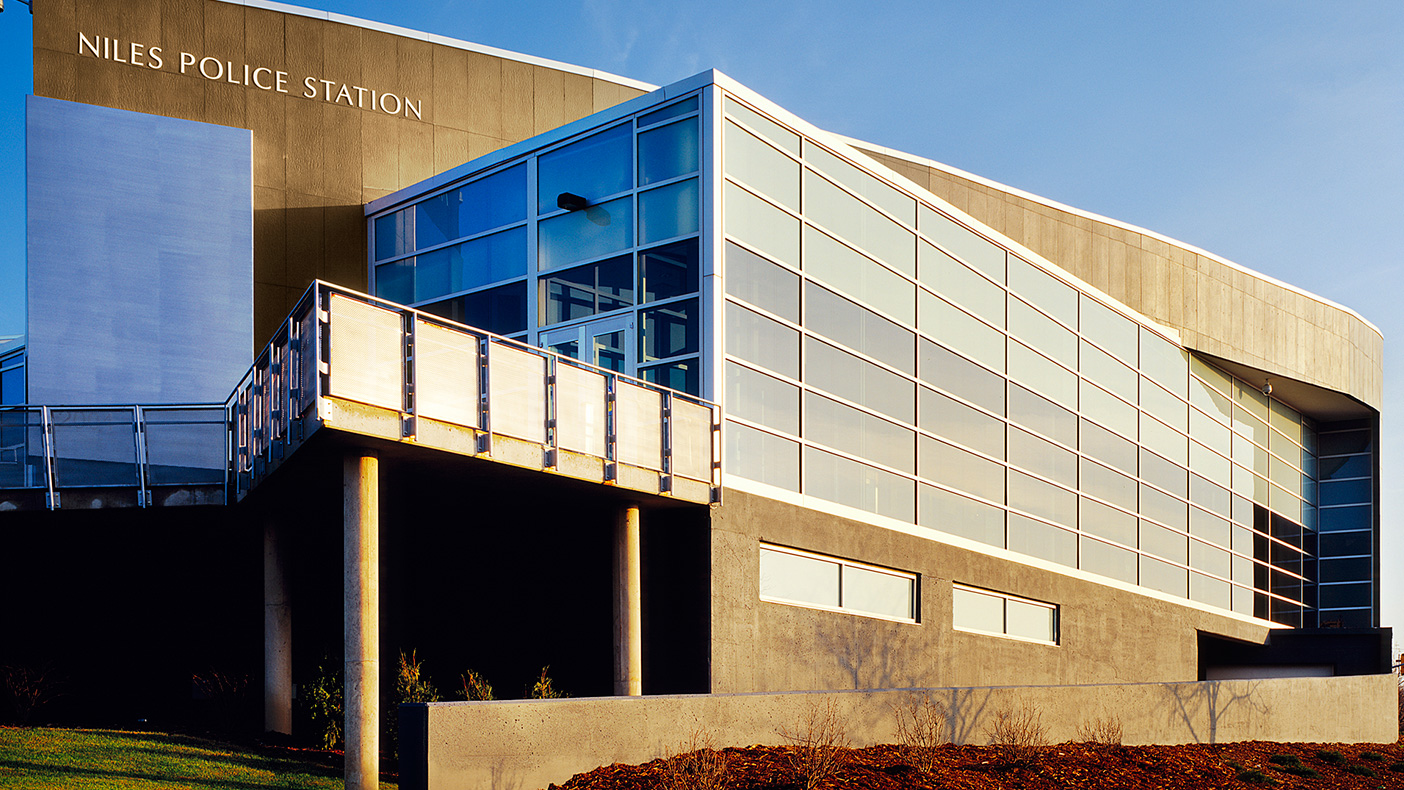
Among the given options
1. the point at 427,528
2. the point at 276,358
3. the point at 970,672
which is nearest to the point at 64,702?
the point at 427,528

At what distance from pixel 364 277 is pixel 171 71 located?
5006 millimetres

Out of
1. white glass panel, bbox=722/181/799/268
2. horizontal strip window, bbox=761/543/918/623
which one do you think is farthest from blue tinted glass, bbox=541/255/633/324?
horizontal strip window, bbox=761/543/918/623

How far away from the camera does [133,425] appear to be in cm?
1767

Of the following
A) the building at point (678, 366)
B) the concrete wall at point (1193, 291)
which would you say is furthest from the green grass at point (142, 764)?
the concrete wall at point (1193, 291)

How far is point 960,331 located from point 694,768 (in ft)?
46.4

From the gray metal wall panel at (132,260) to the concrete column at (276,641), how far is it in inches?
230

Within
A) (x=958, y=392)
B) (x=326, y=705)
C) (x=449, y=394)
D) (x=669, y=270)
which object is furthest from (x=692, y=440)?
(x=958, y=392)

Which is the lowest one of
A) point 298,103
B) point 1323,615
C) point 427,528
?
point 1323,615

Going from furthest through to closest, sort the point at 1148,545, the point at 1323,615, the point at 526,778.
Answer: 1. the point at 1323,615
2. the point at 1148,545
3. the point at 526,778

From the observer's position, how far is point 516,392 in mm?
14703

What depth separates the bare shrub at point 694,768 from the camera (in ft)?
33.8

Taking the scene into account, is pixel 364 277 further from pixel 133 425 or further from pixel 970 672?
pixel 970 672

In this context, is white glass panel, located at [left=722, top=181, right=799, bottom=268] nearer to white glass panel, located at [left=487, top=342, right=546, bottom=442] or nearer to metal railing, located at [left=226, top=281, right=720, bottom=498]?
metal railing, located at [left=226, top=281, right=720, bottom=498]

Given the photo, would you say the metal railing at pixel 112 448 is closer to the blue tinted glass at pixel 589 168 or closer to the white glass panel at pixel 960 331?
the blue tinted glass at pixel 589 168
